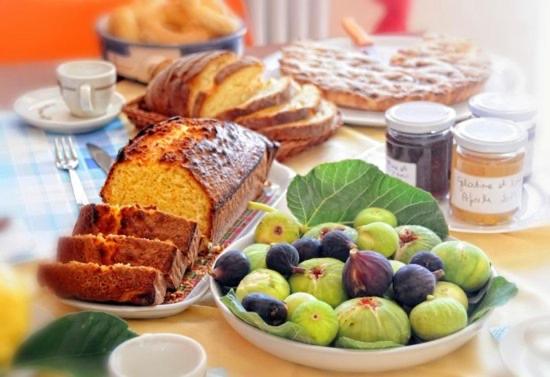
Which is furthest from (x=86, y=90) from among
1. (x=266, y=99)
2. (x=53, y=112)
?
(x=266, y=99)

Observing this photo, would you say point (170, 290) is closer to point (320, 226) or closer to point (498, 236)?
point (320, 226)

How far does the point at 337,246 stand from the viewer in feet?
2.82

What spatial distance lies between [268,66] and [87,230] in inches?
33.1

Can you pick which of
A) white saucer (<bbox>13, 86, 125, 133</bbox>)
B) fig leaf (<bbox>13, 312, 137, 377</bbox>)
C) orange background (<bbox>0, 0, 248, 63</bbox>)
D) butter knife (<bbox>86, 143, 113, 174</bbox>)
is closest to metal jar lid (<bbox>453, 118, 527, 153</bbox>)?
butter knife (<bbox>86, 143, 113, 174</bbox>)

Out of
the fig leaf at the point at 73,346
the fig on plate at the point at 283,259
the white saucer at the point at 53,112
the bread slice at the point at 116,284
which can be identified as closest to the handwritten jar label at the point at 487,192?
the fig on plate at the point at 283,259

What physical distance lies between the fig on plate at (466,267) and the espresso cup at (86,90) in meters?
0.83

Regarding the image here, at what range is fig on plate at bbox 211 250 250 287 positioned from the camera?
85 cm

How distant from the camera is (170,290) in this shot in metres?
0.92

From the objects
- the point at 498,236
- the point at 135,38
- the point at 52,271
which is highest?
the point at 52,271

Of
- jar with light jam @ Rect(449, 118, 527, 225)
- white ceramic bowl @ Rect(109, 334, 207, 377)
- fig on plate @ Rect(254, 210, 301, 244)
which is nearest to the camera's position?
white ceramic bowl @ Rect(109, 334, 207, 377)

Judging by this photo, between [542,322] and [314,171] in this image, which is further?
[314,171]

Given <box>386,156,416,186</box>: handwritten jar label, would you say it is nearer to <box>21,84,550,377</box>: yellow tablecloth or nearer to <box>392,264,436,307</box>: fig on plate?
<box>21,84,550,377</box>: yellow tablecloth

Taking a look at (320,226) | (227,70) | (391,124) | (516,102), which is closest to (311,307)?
(320,226)

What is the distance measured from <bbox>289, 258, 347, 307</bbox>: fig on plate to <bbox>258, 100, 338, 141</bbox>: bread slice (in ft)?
1.72
